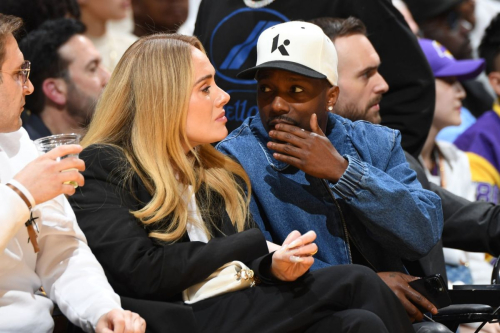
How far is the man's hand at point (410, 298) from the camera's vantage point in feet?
8.61

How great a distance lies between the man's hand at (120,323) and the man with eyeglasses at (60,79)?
2.44 meters

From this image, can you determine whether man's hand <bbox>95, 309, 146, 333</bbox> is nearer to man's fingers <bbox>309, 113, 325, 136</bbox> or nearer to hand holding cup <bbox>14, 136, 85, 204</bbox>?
hand holding cup <bbox>14, 136, 85, 204</bbox>

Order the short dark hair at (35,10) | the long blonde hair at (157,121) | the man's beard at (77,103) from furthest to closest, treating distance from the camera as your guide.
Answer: the short dark hair at (35,10), the man's beard at (77,103), the long blonde hair at (157,121)

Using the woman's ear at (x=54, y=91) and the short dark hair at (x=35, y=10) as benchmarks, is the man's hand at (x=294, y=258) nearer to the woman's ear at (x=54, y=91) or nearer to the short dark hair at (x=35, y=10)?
the woman's ear at (x=54, y=91)

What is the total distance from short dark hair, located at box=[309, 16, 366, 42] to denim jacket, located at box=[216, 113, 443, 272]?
68 centimetres

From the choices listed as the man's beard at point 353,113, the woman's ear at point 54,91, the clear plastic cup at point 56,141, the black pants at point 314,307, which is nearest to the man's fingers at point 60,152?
the clear plastic cup at point 56,141

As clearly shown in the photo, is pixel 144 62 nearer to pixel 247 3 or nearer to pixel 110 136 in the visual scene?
pixel 110 136

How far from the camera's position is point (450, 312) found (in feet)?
9.21

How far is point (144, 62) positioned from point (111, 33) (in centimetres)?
307

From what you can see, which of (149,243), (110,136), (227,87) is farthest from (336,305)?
(227,87)

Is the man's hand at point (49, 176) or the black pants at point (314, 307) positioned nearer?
the man's hand at point (49, 176)

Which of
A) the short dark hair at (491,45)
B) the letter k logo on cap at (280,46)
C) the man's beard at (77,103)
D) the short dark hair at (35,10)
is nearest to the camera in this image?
the letter k logo on cap at (280,46)

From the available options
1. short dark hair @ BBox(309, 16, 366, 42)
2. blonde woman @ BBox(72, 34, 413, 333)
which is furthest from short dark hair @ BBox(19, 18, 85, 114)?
blonde woman @ BBox(72, 34, 413, 333)

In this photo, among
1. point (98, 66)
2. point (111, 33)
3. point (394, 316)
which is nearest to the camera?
point (394, 316)
